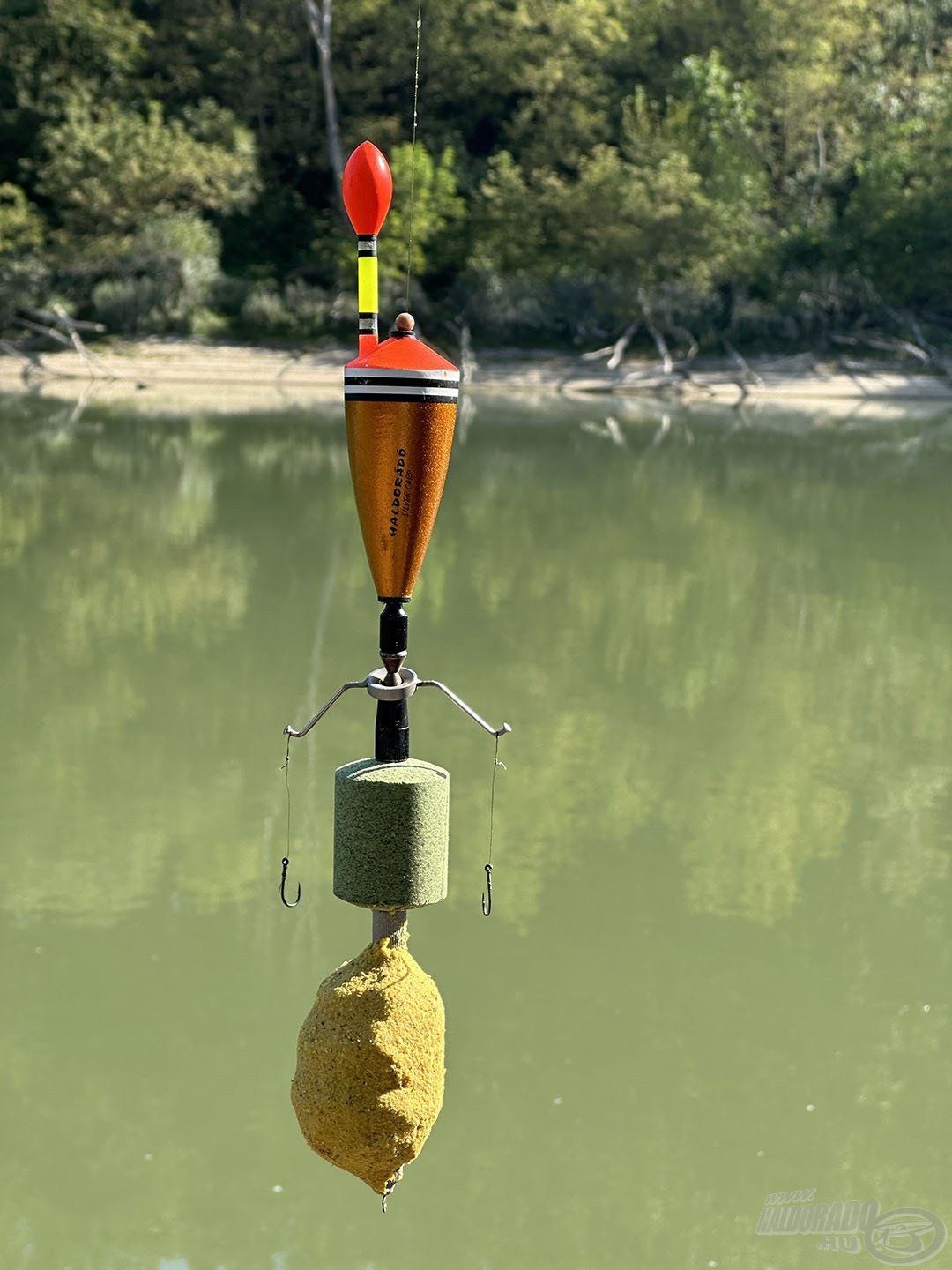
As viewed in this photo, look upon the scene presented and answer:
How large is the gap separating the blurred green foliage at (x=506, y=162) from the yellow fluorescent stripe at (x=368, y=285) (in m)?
35.5

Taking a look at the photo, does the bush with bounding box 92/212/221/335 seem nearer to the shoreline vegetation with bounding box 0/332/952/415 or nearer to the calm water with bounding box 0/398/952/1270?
the shoreline vegetation with bounding box 0/332/952/415

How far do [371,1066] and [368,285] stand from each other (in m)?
1.63

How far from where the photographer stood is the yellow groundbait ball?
3326 mm

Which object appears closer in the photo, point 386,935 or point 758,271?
point 386,935

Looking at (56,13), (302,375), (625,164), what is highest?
(56,13)

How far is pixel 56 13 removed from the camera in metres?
40.9

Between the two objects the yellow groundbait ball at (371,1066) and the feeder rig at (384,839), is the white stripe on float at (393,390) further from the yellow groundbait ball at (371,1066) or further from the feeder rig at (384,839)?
the yellow groundbait ball at (371,1066)

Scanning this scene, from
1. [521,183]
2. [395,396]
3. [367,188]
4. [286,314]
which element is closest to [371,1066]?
[395,396]

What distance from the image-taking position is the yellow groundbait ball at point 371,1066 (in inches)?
131

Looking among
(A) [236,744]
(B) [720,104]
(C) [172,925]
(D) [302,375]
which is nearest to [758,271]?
(B) [720,104]

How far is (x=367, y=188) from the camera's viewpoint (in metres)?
3.39

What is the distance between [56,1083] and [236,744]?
3.90 metres

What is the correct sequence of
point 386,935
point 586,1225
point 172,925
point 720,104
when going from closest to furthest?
point 386,935
point 586,1225
point 172,925
point 720,104

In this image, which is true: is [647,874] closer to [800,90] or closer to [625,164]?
[625,164]
